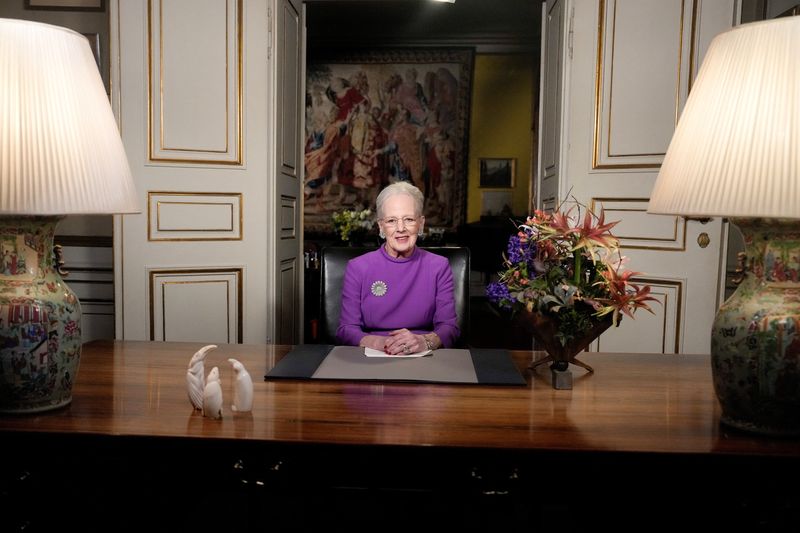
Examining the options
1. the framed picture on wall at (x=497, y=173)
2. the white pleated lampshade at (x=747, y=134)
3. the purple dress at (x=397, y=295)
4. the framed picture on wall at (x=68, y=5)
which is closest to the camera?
the white pleated lampshade at (x=747, y=134)

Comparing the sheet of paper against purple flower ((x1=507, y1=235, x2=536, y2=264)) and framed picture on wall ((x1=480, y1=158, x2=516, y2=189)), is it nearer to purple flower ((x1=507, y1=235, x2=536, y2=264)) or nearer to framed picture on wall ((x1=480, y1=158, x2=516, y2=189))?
purple flower ((x1=507, y1=235, x2=536, y2=264))

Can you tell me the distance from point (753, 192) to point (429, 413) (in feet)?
2.25

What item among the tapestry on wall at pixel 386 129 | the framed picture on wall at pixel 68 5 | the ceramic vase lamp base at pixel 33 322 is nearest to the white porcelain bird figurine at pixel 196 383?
the ceramic vase lamp base at pixel 33 322

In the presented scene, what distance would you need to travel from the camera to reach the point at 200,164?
3328 mm

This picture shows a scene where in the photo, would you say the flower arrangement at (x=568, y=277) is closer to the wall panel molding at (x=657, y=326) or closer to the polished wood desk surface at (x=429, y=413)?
the polished wood desk surface at (x=429, y=413)

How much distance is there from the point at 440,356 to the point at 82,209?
0.96 metres

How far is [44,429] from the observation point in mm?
1141

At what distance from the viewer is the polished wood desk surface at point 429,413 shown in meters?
1.10

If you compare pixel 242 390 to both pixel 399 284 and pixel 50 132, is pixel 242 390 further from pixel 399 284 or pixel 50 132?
pixel 399 284

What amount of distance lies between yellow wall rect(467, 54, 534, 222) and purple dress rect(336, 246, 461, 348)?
5.44 m

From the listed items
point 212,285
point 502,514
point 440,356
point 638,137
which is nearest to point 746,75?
point 502,514

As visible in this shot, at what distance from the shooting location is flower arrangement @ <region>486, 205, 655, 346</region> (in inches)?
54.8

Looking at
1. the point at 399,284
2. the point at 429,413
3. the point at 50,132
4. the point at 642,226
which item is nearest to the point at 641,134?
the point at 642,226

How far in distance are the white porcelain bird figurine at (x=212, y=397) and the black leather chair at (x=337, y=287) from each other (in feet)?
3.42
